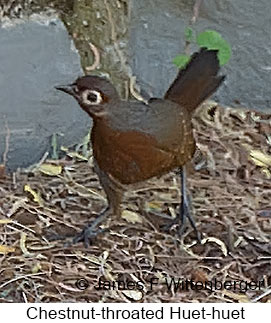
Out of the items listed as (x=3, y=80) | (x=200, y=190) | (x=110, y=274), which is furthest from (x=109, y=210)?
(x=3, y=80)

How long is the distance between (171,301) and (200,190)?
1.87 feet

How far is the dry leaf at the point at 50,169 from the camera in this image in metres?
2.91

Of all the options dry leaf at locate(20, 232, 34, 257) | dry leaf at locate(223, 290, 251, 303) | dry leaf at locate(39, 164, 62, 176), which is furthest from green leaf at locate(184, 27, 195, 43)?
dry leaf at locate(223, 290, 251, 303)

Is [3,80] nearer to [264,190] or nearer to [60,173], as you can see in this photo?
[60,173]

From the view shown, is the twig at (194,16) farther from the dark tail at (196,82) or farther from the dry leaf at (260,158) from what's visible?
the dark tail at (196,82)

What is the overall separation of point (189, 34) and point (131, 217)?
696 mm

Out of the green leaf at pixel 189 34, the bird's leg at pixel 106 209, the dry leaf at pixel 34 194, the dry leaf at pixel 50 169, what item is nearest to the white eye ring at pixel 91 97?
the bird's leg at pixel 106 209

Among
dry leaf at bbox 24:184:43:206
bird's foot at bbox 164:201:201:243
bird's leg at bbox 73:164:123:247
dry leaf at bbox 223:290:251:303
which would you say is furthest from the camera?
dry leaf at bbox 24:184:43:206

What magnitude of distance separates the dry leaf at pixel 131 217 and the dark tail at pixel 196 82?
0.32 metres

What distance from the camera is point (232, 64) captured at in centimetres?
327

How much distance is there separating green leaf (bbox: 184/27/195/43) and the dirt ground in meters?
0.30

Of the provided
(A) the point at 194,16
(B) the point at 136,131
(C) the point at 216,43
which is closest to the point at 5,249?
(B) the point at 136,131

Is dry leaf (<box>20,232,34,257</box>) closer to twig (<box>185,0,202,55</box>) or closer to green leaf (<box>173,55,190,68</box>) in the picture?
green leaf (<box>173,55,190,68</box>)

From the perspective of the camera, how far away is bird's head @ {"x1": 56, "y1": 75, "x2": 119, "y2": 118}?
2.38m
